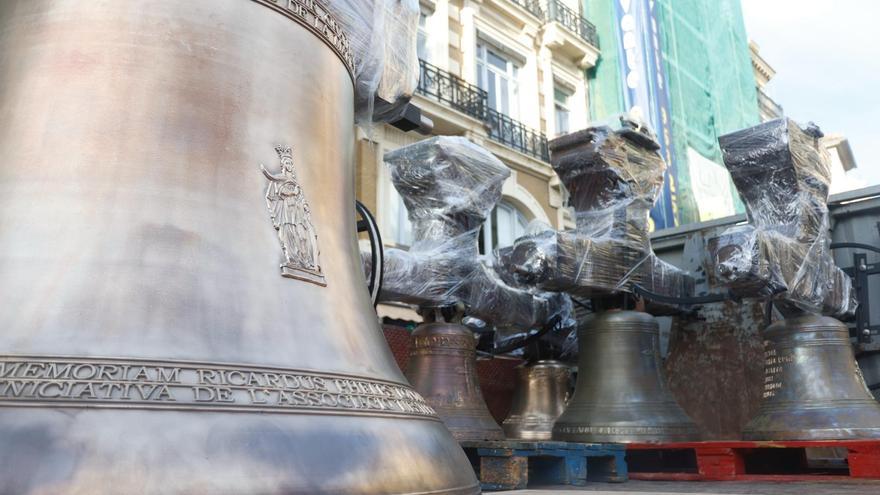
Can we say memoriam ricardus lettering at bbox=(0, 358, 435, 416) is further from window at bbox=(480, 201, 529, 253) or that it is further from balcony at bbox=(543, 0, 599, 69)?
balcony at bbox=(543, 0, 599, 69)

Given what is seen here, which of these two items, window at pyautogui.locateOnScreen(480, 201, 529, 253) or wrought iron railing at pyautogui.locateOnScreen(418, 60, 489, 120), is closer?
wrought iron railing at pyautogui.locateOnScreen(418, 60, 489, 120)

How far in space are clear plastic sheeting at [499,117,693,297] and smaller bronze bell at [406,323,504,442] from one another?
52 cm

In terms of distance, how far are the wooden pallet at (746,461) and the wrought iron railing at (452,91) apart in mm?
7127

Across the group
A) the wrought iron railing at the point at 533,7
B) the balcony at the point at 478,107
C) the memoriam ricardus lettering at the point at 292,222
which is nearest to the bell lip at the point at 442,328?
the memoriam ricardus lettering at the point at 292,222

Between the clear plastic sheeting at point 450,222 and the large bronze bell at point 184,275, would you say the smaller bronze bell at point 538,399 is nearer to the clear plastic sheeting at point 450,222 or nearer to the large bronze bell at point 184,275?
the clear plastic sheeting at point 450,222

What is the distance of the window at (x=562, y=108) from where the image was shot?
13.7m

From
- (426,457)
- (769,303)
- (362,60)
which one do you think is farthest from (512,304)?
(426,457)

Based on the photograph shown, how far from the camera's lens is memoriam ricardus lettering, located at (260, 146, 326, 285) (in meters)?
1.53

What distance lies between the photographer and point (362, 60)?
2.12m

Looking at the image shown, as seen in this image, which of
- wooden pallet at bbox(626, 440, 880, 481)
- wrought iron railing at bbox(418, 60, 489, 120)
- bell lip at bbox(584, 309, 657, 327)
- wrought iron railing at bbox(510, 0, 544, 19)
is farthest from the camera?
wrought iron railing at bbox(510, 0, 544, 19)

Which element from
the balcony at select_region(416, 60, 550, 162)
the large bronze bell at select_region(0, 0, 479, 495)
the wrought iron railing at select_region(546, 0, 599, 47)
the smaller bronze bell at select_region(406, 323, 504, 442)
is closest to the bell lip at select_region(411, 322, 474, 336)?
the smaller bronze bell at select_region(406, 323, 504, 442)

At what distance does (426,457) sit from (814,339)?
10.9 ft

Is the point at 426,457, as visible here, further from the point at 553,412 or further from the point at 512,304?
the point at 553,412

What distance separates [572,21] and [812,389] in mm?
11146
